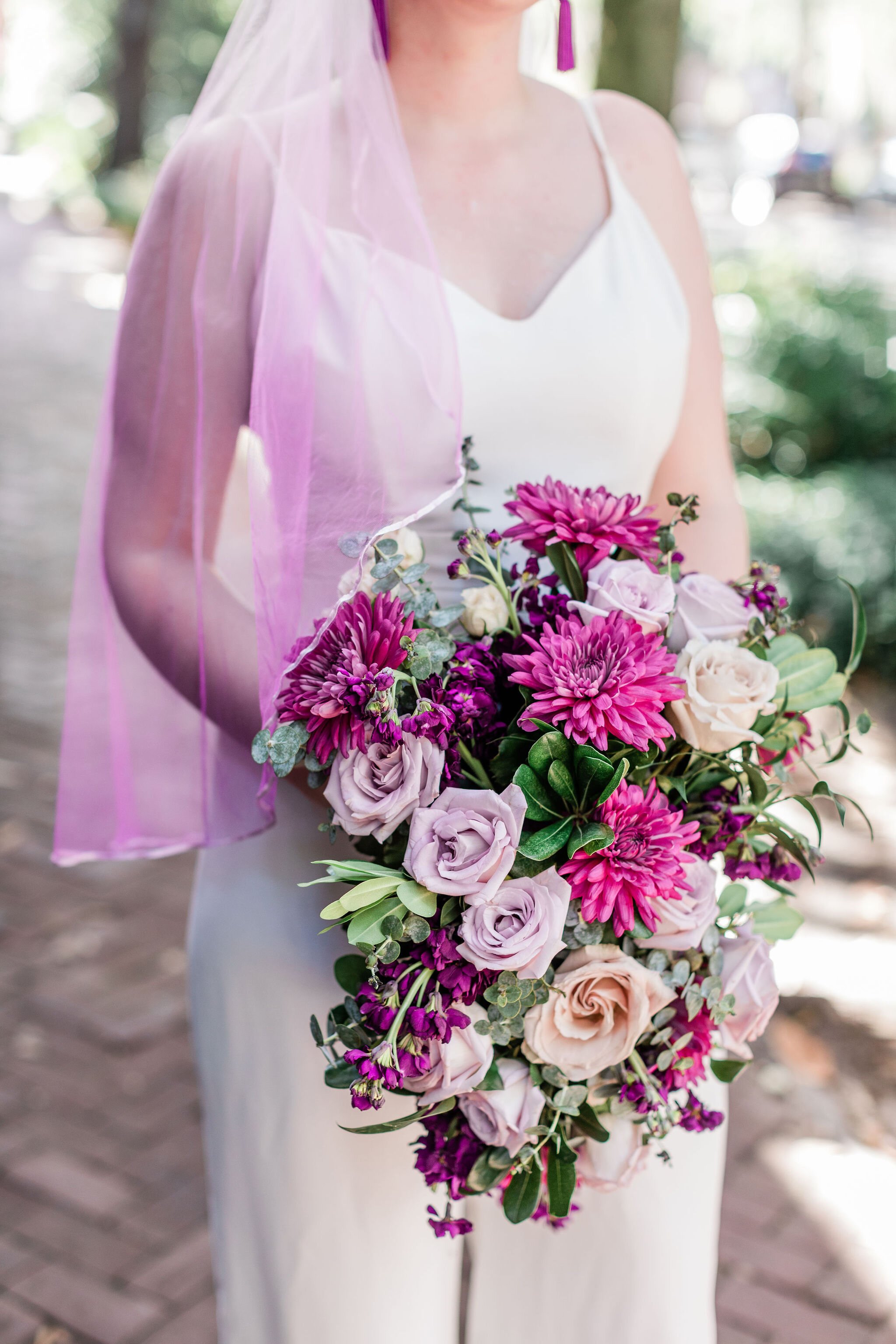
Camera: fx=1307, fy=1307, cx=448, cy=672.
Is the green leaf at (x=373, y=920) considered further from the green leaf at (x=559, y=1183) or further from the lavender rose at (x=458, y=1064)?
the green leaf at (x=559, y=1183)

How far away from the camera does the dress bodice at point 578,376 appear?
1.67 meters

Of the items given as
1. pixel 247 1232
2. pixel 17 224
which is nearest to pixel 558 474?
pixel 247 1232

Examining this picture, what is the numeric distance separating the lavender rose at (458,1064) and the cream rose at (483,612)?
1.25 feet

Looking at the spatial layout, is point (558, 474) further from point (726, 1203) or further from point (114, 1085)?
point (114, 1085)

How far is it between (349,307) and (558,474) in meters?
0.37

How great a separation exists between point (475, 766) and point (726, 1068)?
0.49m

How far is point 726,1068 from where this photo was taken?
1475 millimetres

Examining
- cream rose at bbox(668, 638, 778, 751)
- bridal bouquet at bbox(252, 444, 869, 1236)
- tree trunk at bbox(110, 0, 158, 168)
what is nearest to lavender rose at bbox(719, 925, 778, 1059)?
bridal bouquet at bbox(252, 444, 869, 1236)

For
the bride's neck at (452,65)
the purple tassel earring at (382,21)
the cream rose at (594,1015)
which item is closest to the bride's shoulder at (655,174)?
the bride's neck at (452,65)

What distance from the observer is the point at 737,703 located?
49.1 inches

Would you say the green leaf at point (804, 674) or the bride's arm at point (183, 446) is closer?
the green leaf at point (804, 674)

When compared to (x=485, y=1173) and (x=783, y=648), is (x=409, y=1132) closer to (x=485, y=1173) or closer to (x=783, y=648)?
(x=485, y=1173)

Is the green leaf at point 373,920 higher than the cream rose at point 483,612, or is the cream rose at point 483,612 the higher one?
the cream rose at point 483,612

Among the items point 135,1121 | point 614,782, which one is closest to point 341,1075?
point 614,782
